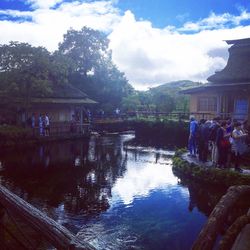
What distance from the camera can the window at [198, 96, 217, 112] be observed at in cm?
3092

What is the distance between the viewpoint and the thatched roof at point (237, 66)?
2617 cm

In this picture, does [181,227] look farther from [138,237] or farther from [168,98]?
[168,98]

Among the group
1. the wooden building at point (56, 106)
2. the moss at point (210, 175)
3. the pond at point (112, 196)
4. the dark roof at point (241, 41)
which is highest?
the dark roof at point (241, 41)

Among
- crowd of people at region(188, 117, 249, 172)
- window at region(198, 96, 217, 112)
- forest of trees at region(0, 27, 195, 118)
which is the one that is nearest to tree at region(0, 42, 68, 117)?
forest of trees at region(0, 27, 195, 118)

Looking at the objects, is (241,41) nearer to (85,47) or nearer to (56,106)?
(56,106)

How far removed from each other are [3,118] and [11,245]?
27388 millimetres

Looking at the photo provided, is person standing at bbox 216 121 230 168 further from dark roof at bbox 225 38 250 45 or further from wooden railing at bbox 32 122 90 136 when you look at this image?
wooden railing at bbox 32 122 90 136

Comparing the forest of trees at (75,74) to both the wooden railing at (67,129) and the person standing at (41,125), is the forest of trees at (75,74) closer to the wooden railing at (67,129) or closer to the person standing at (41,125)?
the person standing at (41,125)

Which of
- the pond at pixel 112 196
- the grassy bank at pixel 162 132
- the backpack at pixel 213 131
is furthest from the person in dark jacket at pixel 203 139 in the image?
the grassy bank at pixel 162 132

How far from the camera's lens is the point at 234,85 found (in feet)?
82.6

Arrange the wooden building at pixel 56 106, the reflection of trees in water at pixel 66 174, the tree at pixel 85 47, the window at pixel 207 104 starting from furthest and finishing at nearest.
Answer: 1. the tree at pixel 85 47
2. the wooden building at pixel 56 106
3. the window at pixel 207 104
4. the reflection of trees in water at pixel 66 174

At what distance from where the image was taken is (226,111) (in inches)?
1104

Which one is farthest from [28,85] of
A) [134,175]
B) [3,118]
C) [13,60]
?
[134,175]

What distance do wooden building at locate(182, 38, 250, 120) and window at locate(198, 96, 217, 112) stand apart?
15 cm
